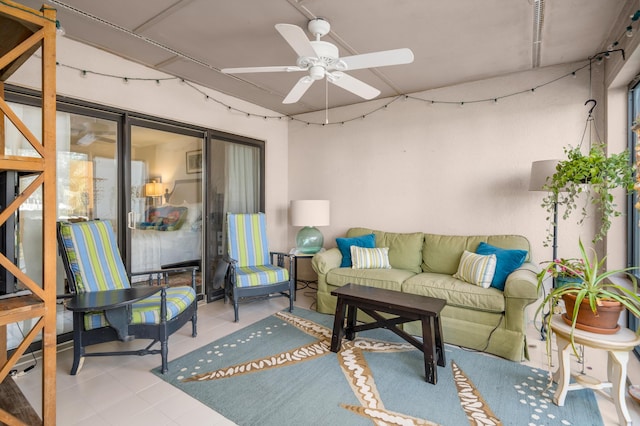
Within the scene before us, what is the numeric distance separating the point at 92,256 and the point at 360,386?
7.45 ft

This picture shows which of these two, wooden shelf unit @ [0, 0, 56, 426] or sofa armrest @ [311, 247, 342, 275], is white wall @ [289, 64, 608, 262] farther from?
wooden shelf unit @ [0, 0, 56, 426]

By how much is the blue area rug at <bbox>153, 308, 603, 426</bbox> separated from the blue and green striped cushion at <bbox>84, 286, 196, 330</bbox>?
0.40m

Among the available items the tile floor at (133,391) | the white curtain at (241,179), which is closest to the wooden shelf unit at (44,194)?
the tile floor at (133,391)

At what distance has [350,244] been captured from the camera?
3.83 metres

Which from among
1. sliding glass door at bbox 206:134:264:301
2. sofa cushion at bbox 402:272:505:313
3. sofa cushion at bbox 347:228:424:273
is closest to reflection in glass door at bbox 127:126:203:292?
sliding glass door at bbox 206:134:264:301

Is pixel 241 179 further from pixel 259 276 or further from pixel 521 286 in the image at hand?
pixel 521 286

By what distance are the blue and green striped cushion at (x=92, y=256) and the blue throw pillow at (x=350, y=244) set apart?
2.23 metres

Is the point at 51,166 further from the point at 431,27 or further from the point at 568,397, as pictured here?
the point at 568,397

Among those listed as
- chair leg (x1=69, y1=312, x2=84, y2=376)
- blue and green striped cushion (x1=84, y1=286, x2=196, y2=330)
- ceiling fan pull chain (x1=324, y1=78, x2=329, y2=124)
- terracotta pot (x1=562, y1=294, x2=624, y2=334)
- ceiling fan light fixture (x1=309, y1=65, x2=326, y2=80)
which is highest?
ceiling fan pull chain (x1=324, y1=78, x2=329, y2=124)

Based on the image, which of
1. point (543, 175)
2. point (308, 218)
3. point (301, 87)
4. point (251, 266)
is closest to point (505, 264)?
point (543, 175)

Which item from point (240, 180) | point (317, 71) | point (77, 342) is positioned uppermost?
point (317, 71)

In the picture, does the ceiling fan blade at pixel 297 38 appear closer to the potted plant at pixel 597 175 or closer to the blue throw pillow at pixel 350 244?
the potted plant at pixel 597 175

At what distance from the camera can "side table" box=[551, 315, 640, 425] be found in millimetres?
1722

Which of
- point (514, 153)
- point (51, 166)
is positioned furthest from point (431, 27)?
point (51, 166)
